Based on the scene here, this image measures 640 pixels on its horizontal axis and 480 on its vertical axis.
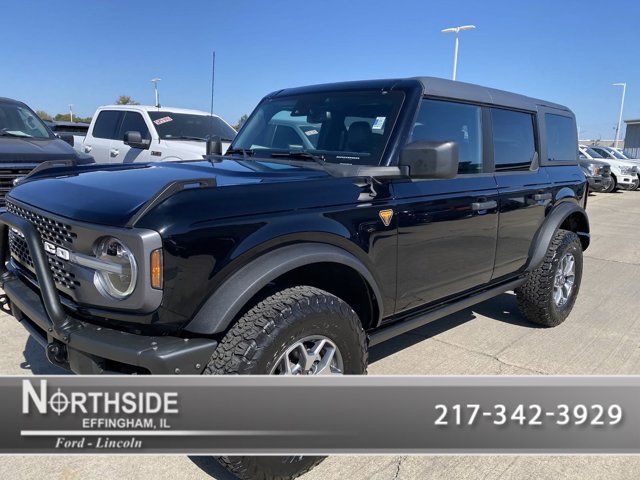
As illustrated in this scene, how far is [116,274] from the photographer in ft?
6.59

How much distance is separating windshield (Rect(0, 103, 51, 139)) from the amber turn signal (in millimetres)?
6376

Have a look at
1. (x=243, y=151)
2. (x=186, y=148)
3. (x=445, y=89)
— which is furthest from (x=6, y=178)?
(x=445, y=89)

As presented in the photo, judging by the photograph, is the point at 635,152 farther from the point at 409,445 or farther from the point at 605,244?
the point at 409,445

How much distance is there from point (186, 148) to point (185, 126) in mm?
1163

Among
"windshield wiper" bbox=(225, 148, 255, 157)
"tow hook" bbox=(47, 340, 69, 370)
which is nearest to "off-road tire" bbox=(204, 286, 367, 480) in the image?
"tow hook" bbox=(47, 340, 69, 370)

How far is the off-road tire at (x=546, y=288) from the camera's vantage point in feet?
13.8

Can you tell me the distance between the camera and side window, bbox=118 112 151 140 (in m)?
8.34

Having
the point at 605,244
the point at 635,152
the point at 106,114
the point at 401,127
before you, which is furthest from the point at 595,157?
the point at 635,152

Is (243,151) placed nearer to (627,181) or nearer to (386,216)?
(386,216)

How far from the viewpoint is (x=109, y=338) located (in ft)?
6.52

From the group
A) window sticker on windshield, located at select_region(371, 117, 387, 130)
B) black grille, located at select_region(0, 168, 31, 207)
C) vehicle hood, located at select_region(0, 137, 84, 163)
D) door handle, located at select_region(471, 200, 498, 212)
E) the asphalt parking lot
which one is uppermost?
window sticker on windshield, located at select_region(371, 117, 387, 130)

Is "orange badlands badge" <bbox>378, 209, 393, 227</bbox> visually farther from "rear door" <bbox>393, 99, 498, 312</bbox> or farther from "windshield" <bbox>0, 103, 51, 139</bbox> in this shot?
"windshield" <bbox>0, 103, 51, 139</bbox>

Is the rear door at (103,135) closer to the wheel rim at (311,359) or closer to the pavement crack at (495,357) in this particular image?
the pavement crack at (495,357)

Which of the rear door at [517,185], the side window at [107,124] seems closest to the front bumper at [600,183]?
the rear door at [517,185]
